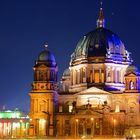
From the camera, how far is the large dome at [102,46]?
145 metres

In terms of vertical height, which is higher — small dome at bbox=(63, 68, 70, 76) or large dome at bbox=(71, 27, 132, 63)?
large dome at bbox=(71, 27, 132, 63)

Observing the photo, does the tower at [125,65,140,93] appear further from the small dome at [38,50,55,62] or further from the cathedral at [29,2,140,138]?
the small dome at [38,50,55,62]

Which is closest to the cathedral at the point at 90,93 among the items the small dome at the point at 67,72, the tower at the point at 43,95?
the tower at the point at 43,95

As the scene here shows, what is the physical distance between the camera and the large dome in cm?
14462

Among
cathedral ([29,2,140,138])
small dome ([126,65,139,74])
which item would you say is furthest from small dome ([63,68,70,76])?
small dome ([126,65,139,74])

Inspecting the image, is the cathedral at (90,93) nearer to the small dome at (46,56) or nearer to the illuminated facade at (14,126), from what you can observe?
the small dome at (46,56)

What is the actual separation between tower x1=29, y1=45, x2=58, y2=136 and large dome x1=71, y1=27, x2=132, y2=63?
12.4 metres

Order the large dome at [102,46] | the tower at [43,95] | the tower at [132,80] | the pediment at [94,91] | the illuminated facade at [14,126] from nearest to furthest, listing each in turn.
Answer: the tower at [43,95] → the tower at [132,80] → the pediment at [94,91] → the illuminated facade at [14,126] → the large dome at [102,46]

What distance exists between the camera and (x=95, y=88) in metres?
135

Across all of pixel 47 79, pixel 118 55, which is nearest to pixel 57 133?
pixel 47 79

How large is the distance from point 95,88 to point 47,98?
12530mm

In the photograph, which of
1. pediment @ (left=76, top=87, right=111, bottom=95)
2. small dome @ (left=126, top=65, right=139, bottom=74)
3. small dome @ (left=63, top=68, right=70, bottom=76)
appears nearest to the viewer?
pediment @ (left=76, top=87, right=111, bottom=95)

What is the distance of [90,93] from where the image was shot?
135m

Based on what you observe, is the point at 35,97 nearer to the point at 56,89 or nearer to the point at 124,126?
the point at 56,89
